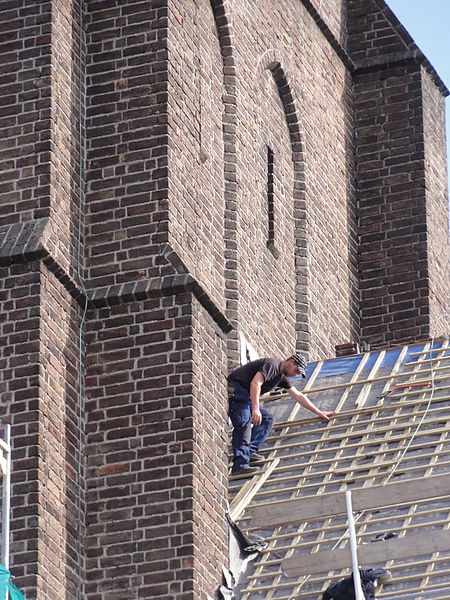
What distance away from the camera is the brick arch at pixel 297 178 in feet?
84.0

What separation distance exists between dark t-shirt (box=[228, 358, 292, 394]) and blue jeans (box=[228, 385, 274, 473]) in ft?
0.27

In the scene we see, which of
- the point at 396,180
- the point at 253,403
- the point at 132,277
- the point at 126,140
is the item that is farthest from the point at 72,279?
the point at 396,180

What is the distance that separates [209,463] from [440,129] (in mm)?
11014

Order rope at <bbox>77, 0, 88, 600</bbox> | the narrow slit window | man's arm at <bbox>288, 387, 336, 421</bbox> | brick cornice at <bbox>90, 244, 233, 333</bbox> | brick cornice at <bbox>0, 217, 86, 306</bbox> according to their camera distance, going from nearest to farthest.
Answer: rope at <bbox>77, 0, 88, 600</bbox> → brick cornice at <bbox>0, 217, 86, 306</bbox> → brick cornice at <bbox>90, 244, 233, 333</bbox> → man's arm at <bbox>288, 387, 336, 421</bbox> → the narrow slit window

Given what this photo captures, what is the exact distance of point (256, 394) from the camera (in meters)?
21.3

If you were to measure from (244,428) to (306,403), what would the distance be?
2.92ft

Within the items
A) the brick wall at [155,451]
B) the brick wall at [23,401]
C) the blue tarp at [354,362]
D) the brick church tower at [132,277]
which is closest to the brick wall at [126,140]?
the brick church tower at [132,277]

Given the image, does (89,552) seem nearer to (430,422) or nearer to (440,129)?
(430,422)

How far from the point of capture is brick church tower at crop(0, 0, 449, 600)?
18969 millimetres

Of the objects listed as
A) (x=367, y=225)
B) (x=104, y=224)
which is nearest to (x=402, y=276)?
(x=367, y=225)

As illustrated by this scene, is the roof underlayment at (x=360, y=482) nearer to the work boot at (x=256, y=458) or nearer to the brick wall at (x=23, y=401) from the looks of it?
the work boot at (x=256, y=458)

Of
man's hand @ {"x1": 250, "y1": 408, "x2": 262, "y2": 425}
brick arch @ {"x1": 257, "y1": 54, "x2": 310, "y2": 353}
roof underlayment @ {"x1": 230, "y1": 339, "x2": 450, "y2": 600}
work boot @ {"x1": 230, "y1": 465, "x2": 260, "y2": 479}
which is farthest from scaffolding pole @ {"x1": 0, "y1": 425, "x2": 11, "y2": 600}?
brick arch @ {"x1": 257, "y1": 54, "x2": 310, "y2": 353}

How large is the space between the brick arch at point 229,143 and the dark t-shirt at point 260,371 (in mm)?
1471

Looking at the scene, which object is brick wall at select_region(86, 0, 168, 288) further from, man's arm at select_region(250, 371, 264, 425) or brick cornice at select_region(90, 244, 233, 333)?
man's arm at select_region(250, 371, 264, 425)
